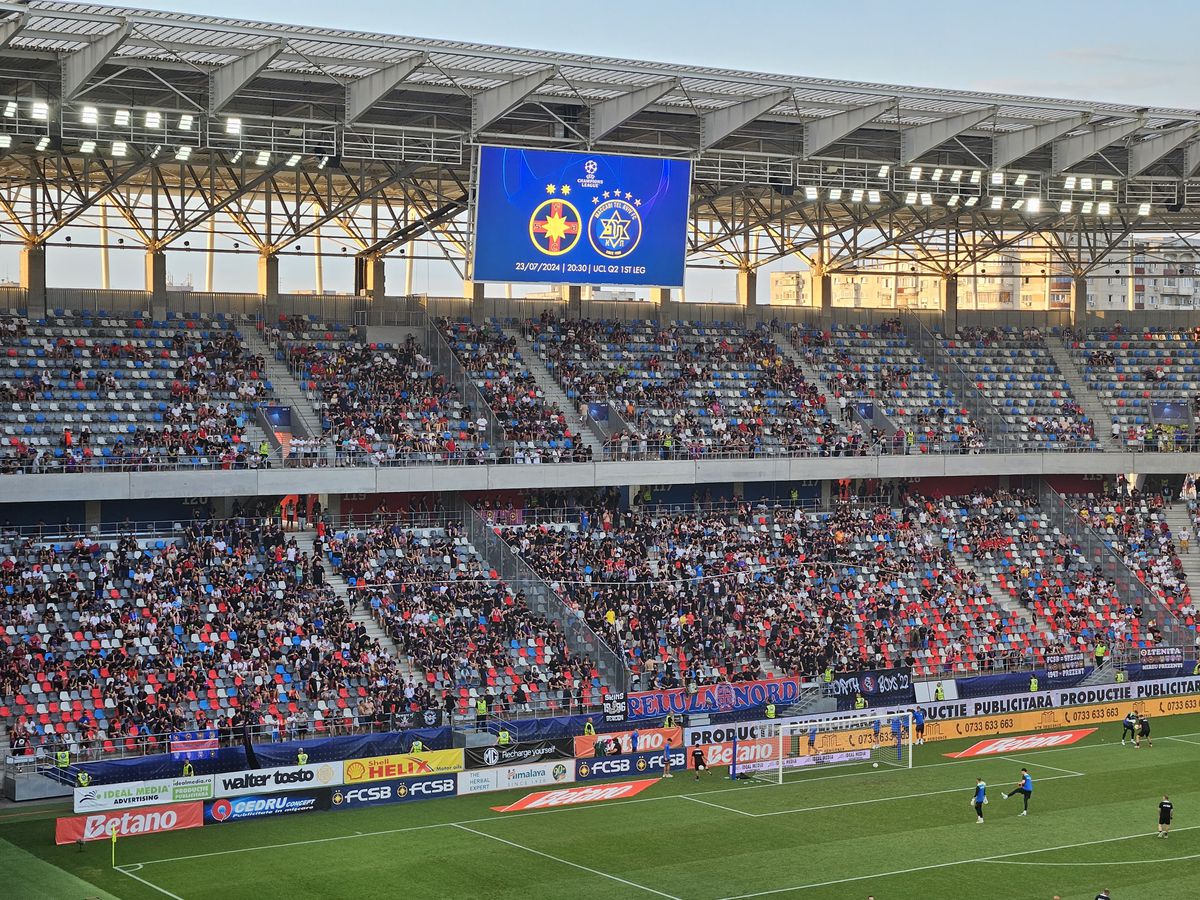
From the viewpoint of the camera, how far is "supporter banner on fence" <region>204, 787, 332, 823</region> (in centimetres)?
3484

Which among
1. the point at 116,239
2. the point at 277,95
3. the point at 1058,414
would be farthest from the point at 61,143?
the point at 1058,414

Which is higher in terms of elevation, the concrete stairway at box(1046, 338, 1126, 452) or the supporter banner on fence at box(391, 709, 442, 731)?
the concrete stairway at box(1046, 338, 1126, 452)

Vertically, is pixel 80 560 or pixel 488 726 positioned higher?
pixel 80 560

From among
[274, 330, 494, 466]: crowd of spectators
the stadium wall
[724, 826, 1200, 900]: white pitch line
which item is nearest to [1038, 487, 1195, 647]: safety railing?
the stadium wall

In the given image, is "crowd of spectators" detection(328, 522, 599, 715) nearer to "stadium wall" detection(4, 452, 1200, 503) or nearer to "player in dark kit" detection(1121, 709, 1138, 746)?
"stadium wall" detection(4, 452, 1200, 503)

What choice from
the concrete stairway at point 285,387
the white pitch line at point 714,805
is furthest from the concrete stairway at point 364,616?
the white pitch line at point 714,805

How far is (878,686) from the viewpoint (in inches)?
1847

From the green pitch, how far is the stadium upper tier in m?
13.2

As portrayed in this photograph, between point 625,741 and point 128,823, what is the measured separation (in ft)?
41.2

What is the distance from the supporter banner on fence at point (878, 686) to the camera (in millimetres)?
46375

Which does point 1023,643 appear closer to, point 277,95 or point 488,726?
point 488,726

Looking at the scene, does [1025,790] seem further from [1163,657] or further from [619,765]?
[1163,657]

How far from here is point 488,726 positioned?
40094mm

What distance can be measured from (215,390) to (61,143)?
8636 mm
